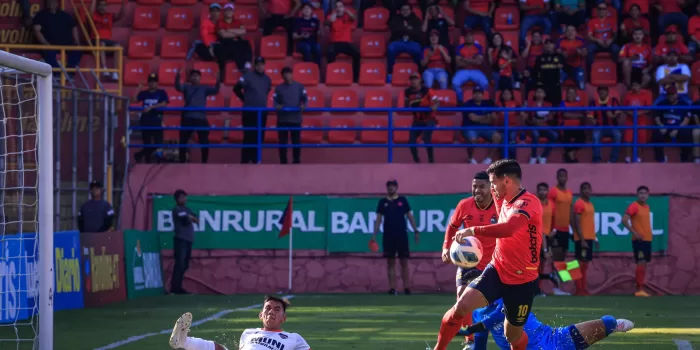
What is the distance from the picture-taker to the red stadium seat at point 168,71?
85.9 feet

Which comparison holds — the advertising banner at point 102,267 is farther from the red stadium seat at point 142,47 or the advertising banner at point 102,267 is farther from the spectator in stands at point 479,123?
the spectator in stands at point 479,123

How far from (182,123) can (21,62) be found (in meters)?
13.5

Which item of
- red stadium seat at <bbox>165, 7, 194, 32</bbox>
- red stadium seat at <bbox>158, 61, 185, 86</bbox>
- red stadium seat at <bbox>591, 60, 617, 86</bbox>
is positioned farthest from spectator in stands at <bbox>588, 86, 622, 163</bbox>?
red stadium seat at <bbox>165, 7, 194, 32</bbox>

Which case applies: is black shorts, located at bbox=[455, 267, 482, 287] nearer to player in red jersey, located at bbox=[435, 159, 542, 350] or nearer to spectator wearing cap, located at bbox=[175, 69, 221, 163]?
player in red jersey, located at bbox=[435, 159, 542, 350]

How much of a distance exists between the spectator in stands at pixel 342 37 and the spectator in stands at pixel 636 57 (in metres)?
6.03

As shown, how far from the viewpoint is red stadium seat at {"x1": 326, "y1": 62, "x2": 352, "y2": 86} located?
25.9 metres

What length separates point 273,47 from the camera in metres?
26.6

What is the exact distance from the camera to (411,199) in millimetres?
23609

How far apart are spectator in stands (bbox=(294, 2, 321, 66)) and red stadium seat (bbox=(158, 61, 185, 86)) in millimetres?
2813

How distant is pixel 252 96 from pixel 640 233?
28.0ft

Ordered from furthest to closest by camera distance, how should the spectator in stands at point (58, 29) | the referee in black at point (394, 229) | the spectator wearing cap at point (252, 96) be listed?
the spectator in stands at point (58, 29) → the spectator wearing cap at point (252, 96) → the referee in black at point (394, 229)

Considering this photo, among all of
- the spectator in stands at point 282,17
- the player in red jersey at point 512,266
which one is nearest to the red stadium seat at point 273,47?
the spectator in stands at point 282,17

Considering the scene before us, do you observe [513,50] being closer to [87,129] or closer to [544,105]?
[544,105]

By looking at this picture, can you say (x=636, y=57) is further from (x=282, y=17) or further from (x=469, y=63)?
(x=282, y=17)
